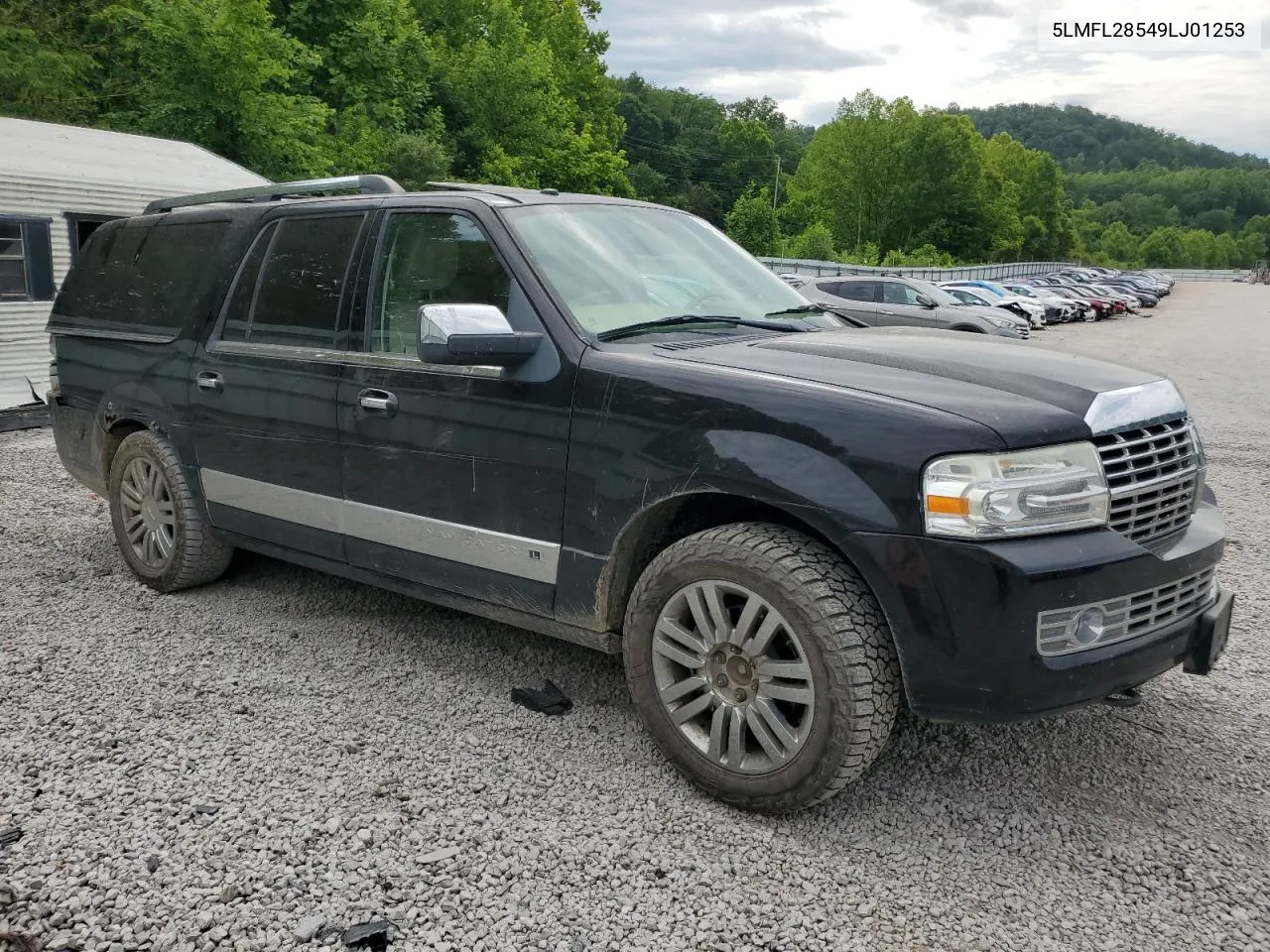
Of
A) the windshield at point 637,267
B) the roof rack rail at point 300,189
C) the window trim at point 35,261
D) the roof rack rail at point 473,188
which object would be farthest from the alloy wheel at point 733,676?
the window trim at point 35,261

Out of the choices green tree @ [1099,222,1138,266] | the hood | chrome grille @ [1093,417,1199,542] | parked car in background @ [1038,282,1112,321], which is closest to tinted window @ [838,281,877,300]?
the hood

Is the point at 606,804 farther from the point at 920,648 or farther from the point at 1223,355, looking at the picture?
the point at 1223,355

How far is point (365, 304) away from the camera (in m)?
4.08

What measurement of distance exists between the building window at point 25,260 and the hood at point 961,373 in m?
12.4

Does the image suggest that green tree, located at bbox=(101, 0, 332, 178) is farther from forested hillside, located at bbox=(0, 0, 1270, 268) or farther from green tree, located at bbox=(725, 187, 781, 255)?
green tree, located at bbox=(725, 187, 781, 255)

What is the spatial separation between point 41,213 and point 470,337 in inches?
480

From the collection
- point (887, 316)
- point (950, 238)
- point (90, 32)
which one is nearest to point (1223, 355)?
point (887, 316)

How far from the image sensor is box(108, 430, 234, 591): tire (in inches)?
194

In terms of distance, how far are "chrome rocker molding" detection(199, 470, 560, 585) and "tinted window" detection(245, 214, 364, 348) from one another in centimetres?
65

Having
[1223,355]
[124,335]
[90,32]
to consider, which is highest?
[90,32]

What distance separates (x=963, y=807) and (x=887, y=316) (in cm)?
1746

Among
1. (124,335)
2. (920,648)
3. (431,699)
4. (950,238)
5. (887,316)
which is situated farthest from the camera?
(950,238)

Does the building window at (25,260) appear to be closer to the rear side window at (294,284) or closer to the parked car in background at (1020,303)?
the rear side window at (294,284)

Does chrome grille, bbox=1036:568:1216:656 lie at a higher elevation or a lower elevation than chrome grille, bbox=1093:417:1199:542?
lower
